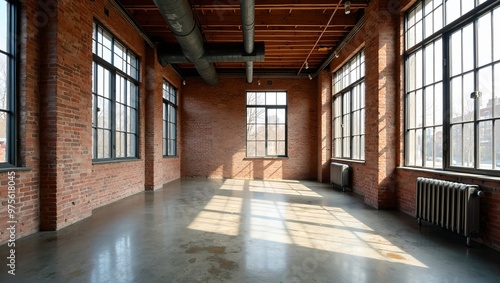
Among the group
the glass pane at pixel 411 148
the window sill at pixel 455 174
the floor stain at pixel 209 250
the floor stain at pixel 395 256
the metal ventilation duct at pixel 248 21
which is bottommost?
the floor stain at pixel 395 256

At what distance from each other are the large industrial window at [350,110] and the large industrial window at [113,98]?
19.8 feet

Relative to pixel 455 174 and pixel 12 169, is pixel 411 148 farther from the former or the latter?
pixel 12 169

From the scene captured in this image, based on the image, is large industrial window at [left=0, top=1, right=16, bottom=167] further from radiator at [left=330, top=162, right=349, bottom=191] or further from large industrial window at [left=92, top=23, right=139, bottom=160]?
radiator at [left=330, top=162, right=349, bottom=191]

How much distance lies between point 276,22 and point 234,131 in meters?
4.89

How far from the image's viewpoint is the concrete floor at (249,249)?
250 cm

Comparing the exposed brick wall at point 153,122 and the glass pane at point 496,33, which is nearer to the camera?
the glass pane at point 496,33

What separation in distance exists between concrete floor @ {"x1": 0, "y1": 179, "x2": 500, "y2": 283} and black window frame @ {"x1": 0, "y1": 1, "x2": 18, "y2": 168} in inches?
46.2

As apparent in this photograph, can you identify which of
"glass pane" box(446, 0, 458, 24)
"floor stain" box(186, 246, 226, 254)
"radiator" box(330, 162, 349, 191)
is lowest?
"floor stain" box(186, 246, 226, 254)

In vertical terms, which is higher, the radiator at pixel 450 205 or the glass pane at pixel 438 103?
the glass pane at pixel 438 103

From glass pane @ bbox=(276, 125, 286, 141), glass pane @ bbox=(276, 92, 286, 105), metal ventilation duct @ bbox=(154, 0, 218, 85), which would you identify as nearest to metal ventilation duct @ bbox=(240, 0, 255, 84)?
metal ventilation duct @ bbox=(154, 0, 218, 85)

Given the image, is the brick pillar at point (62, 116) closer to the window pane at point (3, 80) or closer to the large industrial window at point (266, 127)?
the window pane at point (3, 80)

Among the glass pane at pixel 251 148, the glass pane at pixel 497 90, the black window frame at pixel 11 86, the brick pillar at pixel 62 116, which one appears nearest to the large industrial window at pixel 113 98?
the brick pillar at pixel 62 116

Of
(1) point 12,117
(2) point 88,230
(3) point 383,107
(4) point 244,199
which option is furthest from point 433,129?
(1) point 12,117

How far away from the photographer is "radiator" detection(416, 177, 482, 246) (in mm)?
3221
